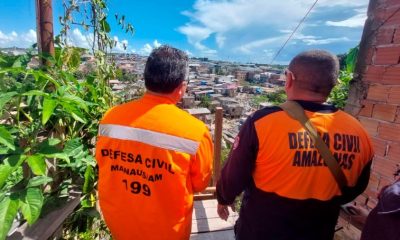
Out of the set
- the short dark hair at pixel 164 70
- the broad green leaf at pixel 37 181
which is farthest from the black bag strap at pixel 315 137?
the broad green leaf at pixel 37 181

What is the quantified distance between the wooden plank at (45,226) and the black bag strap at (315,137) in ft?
4.77

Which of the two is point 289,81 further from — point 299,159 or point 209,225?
point 209,225

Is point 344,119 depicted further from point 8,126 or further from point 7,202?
point 8,126

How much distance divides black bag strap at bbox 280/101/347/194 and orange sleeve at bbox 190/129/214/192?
0.40 meters

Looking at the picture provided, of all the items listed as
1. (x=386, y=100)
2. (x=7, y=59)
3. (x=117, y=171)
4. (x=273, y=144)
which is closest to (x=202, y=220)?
(x=117, y=171)

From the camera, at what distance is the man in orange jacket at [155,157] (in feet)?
4.17

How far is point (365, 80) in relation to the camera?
1.67 meters

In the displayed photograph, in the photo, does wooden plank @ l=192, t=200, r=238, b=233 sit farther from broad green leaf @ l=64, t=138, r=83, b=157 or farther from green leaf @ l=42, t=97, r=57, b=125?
green leaf @ l=42, t=97, r=57, b=125

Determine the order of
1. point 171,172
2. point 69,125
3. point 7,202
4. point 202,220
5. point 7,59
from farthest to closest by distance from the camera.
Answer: point 202,220
point 69,125
point 7,59
point 171,172
point 7,202

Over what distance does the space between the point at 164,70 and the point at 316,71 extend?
0.70 metres

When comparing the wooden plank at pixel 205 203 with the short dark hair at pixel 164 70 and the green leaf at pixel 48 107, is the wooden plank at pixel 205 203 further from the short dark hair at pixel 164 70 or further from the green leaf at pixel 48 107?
the green leaf at pixel 48 107

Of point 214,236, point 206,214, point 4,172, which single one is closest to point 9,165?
point 4,172

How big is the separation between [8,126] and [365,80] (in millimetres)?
2082

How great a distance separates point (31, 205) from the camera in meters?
1.22
